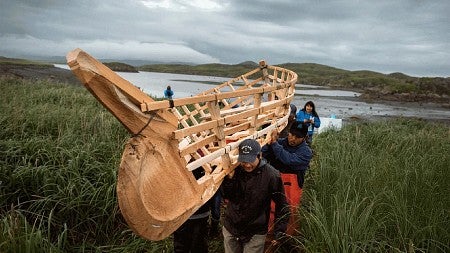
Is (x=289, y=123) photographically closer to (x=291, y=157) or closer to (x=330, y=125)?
(x=291, y=157)

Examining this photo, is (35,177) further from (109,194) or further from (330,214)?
(330,214)

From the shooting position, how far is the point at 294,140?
14.3 feet

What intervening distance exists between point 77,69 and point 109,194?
9.69 ft

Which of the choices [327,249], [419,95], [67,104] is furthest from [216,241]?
[419,95]

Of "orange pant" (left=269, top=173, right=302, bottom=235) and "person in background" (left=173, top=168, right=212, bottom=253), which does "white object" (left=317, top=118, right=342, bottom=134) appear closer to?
"orange pant" (left=269, top=173, right=302, bottom=235)

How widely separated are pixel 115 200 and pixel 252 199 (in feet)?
7.79

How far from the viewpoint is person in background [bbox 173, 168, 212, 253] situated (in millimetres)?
3965

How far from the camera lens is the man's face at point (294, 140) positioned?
4.33 metres

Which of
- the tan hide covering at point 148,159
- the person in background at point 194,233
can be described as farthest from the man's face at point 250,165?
the person in background at point 194,233

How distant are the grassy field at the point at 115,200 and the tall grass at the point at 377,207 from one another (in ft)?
0.04

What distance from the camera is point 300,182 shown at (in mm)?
4391

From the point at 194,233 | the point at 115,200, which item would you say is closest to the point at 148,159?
the point at 194,233

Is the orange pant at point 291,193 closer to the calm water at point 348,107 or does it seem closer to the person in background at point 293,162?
the person in background at point 293,162

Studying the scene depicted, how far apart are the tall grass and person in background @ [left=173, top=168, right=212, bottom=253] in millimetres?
1154
